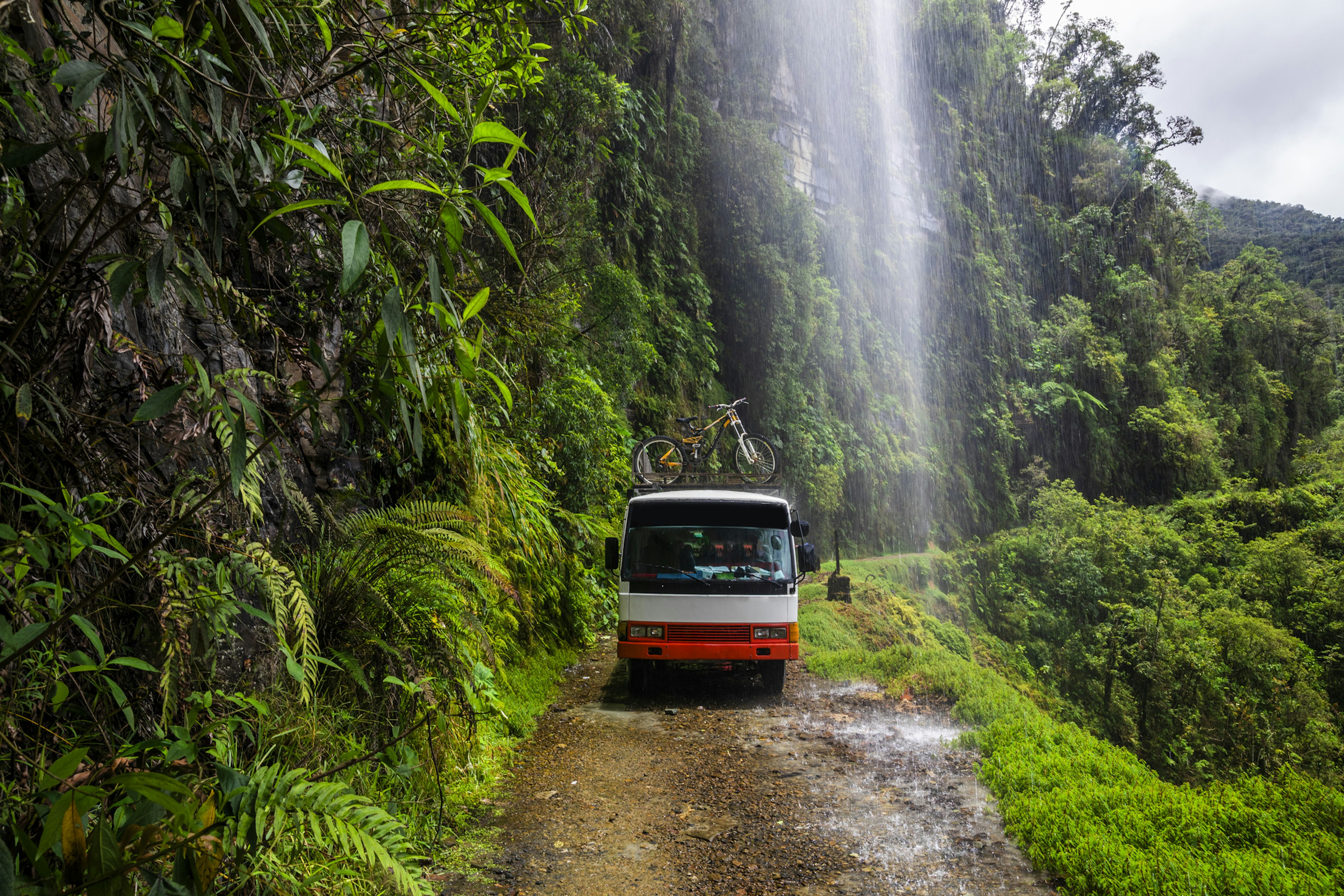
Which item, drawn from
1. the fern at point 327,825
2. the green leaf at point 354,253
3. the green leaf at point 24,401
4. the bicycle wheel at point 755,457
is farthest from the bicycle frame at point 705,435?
the green leaf at point 354,253

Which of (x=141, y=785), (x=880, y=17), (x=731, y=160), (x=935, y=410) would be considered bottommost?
(x=141, y=785)

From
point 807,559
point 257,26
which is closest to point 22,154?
point 257,26

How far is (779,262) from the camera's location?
2023 centimetres

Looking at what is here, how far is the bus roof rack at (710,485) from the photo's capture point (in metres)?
8.75

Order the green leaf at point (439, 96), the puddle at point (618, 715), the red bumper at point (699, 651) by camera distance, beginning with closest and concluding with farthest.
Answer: the green leaf at point (439, 96) → the puddle at point (618, 715) → the red bumper at point (699, 651)

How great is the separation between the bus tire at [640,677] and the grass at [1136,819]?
314 cm

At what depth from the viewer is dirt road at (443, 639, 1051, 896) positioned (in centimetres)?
400

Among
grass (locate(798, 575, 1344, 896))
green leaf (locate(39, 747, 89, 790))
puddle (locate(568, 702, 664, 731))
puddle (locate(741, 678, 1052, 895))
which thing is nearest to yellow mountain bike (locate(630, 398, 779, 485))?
puddle (locate(568, 702, 664, 731))

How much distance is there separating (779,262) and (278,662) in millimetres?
18634

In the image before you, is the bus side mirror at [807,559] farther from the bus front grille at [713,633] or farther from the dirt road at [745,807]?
the dirt road at [745,807]

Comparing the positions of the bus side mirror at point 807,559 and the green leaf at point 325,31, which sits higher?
the green leaf at point 325,31

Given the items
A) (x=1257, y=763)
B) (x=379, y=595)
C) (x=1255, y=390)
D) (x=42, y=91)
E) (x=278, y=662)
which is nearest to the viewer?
(x=42, y=91)

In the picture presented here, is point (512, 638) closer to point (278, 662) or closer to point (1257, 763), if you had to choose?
point (278, 662)

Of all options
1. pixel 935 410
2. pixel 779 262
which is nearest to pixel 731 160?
pixel 779 262
